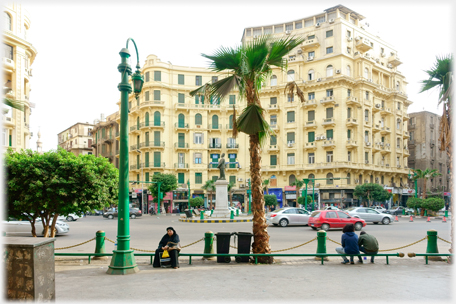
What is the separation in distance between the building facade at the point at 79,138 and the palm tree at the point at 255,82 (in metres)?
76.4

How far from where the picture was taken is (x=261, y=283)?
7535mm

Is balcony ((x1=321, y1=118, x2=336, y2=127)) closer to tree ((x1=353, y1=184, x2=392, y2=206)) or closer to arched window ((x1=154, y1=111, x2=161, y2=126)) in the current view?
tree ((x1=353, y1=184, x2=392, y2=206))

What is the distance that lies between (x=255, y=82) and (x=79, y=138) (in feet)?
264

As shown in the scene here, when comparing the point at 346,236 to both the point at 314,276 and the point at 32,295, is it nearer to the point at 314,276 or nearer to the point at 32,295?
the point at 314,276

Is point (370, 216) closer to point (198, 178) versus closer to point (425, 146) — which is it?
point (198, 178)

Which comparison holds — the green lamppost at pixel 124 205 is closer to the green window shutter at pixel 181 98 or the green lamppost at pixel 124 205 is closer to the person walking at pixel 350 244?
the person walking at pixel 350 244

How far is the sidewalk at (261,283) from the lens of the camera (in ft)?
21.3

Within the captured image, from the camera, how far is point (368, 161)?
2061 inches

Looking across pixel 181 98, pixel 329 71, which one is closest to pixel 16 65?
pixel 181 98

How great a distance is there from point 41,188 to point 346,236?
9026 millimetres

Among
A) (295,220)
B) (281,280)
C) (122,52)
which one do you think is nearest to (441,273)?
(281,280)

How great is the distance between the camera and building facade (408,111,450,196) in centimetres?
6669

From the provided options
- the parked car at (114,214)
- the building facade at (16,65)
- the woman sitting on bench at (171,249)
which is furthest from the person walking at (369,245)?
the parked car at (114,214)

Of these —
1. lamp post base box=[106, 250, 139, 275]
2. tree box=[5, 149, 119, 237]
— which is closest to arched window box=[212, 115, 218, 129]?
tree box=[5, 149, 119, 237]
